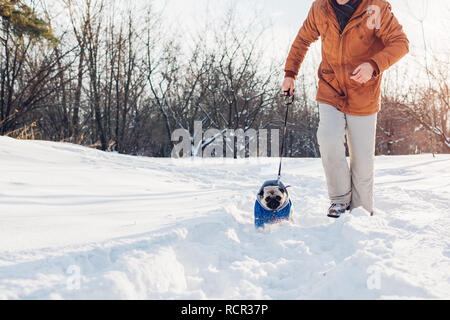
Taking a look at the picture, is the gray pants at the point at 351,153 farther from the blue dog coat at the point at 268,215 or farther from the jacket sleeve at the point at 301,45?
the blue dog coat at the point at 268,215

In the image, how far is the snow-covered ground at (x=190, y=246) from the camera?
125cm

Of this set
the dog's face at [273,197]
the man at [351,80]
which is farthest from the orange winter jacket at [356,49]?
the dog's face at [273,197]

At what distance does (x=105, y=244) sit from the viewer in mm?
1596

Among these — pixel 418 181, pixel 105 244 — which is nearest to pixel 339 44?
pixel 105 244

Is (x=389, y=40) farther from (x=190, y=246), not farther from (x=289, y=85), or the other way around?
(x=190, y=246)

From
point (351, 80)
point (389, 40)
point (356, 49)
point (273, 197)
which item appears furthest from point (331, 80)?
point (273, 197)

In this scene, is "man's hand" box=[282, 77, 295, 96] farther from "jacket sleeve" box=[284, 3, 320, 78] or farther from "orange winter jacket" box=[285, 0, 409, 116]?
"orange winter jacket" box=[285, 0, 409, 116]

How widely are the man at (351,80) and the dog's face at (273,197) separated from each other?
1.73 ft

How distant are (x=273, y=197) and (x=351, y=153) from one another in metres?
0.86

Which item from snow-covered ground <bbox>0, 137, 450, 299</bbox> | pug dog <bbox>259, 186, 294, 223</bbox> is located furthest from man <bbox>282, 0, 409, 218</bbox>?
pug dog <bbox>259, 186, 294, 223</bbox>

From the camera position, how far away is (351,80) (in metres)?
2.52

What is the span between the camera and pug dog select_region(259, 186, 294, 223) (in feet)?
7.80

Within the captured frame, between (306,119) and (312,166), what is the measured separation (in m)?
18.1
